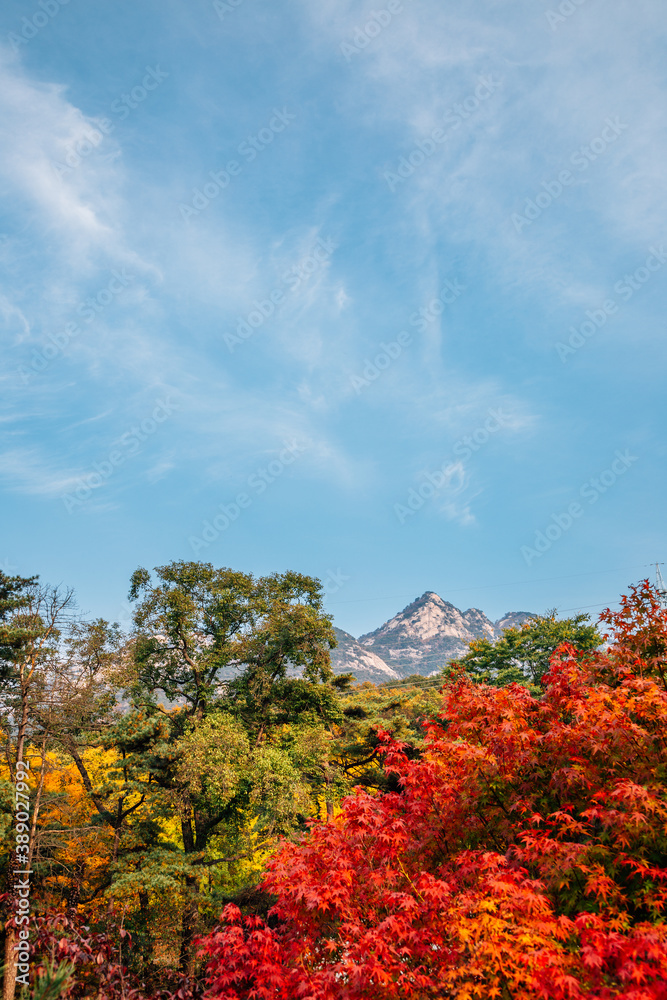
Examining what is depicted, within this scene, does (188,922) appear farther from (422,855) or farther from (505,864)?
(505,864)

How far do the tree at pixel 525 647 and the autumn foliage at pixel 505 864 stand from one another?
20.0m

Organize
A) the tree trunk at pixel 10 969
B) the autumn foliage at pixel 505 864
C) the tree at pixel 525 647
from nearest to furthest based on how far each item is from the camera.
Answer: the autumn foliage at pixel 505 864, the tree trunk at pixel 10 969, the tree at pixel 525 647

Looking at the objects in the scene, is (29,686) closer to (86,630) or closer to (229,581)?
(86,630)

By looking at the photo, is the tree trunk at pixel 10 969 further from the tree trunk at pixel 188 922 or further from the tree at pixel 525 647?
the tree at pixel 525 647

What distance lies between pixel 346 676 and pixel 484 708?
63.3 feet

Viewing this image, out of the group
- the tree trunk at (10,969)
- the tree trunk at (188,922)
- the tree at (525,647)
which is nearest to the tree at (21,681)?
the tree trunk at (10,969)

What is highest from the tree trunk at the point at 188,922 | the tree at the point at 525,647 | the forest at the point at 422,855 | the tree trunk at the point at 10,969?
the tree at the point at 525,647

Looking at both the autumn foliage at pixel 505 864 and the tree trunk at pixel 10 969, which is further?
the tree trunk at pixel 10 969

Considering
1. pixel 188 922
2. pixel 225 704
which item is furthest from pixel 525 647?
pixel 188 922

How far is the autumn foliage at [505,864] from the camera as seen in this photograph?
4148 millimetres

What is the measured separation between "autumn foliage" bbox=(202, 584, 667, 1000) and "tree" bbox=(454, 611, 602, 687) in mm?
20030

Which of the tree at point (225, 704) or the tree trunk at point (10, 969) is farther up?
the tree at point (225, 704)

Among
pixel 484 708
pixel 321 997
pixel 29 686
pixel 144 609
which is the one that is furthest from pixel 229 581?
pixel 321 997

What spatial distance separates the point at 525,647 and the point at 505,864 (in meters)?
22.6
